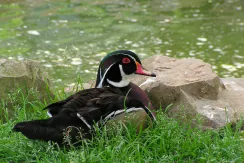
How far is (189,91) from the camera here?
457cm

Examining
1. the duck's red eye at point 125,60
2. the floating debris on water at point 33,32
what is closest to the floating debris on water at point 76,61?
the floating debris on water at point 33,32

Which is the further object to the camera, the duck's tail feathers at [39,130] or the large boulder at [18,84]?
the large boulder at [18,84]

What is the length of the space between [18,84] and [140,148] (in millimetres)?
1431

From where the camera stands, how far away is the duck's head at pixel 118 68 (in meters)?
3.94

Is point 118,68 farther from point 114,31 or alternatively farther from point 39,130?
point 114,31

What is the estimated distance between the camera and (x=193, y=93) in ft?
15.1

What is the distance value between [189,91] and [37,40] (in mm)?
4638

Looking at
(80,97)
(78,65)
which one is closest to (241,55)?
(78,65)

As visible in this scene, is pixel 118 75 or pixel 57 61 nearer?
pixel 118 75

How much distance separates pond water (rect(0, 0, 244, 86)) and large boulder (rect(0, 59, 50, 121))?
186 cm

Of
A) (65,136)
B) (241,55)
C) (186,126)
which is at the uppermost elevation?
(65,136)

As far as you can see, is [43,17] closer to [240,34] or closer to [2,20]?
[2,20]

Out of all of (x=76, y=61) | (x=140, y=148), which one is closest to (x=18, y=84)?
(x=140, y=148)

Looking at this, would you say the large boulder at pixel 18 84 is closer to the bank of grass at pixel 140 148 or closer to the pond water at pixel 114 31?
the bank of grass at pixel 140 148
